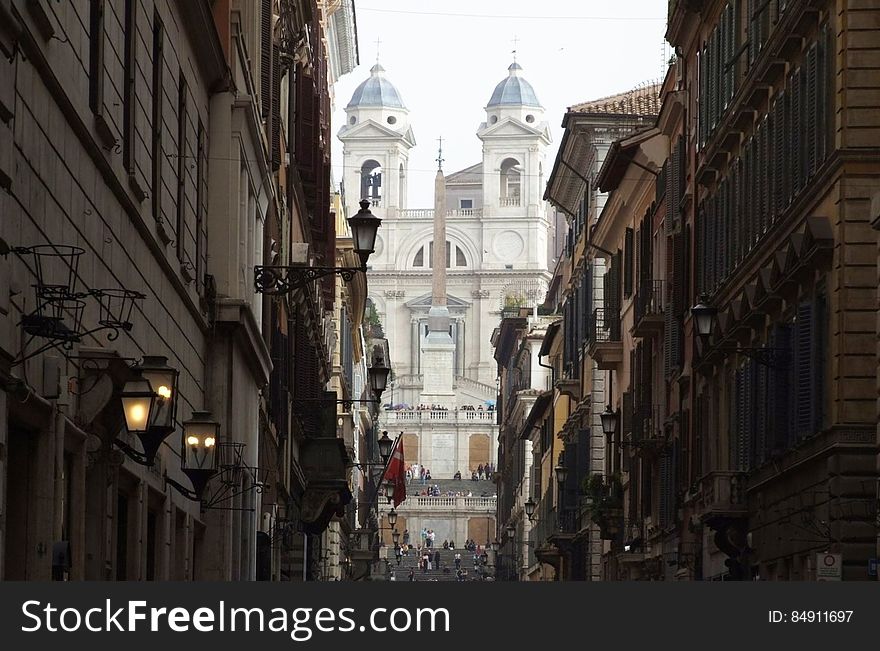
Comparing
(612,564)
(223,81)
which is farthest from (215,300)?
(612,564)

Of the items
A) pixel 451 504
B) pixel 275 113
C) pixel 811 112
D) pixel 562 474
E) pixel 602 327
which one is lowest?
pixel 562 474

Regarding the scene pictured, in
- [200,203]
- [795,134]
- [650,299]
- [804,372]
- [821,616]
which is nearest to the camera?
[821,616]

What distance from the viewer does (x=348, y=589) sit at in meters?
10.2

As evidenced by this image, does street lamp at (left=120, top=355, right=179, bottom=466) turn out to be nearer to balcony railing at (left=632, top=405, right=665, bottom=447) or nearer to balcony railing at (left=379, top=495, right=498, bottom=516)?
balcony railing at (left=632, top=405, right=665, bottom=447)

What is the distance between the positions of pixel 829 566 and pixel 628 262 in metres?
26.9

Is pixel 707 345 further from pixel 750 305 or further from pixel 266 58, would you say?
pixel 266 58

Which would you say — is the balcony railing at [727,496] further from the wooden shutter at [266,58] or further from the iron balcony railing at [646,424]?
the iron balcony railing at [646,424]

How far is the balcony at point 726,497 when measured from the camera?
31.4 m

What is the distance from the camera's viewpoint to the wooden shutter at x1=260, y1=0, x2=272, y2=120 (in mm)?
31594

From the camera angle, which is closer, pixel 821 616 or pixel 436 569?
pixel 821 616

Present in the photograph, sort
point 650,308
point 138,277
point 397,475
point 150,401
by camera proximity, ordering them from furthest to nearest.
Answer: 1. point 397,475
2. point 650,308
3. point 138,277
4. point 150,401

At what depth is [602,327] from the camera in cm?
5284

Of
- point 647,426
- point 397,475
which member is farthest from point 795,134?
point 397,475

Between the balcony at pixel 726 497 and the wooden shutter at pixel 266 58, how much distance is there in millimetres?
7998
